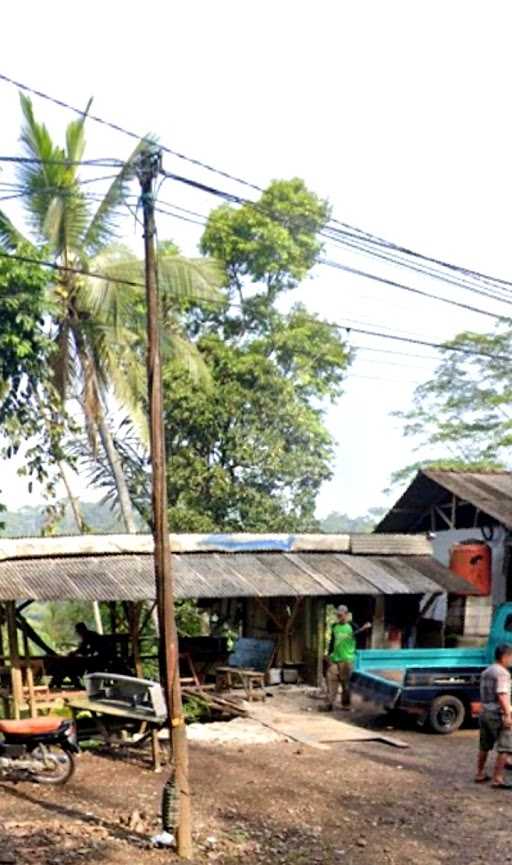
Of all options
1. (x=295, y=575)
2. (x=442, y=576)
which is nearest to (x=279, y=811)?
(x=295, y=575)

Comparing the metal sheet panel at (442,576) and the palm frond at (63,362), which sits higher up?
the palm frond at (63,362)

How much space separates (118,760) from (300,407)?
54.7 feet

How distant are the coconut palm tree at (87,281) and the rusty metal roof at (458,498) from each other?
6722 millimetres

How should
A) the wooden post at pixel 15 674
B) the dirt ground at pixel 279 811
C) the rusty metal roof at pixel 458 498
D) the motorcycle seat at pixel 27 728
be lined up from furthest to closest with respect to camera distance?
the rusty metal roof at pixel 458 498 → the wooden post at pixel 15 674 → the motorcycle seat at pixel 27 728 → the dirt ground at pixel 279 811

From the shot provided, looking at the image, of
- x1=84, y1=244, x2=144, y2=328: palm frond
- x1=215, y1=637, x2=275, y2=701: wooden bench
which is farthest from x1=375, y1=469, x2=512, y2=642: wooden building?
x1=84, y1=244, x2=144, y2=328: palm frond

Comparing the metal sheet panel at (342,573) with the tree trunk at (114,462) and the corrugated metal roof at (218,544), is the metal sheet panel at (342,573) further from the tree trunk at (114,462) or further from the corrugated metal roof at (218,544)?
the tree trunk at (114,462)

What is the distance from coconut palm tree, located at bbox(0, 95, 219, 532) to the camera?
68.4ft

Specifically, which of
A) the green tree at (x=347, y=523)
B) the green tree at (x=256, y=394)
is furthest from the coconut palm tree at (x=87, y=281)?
the green tree at (x=347, y=523)

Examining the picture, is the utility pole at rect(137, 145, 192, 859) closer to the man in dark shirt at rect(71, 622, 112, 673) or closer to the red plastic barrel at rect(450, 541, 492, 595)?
the man in dark shirt at rect(71, 622, 112, 673)

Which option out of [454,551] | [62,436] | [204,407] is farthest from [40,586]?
[204,407]

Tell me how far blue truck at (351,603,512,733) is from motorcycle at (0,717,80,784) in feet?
18.3

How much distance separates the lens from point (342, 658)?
16.1 metres

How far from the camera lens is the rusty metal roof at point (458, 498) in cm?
1961

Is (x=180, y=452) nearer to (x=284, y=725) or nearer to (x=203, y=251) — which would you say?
(x=203, y=251)
